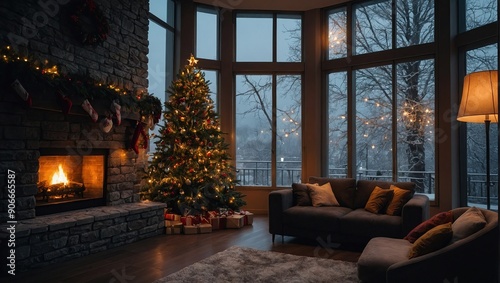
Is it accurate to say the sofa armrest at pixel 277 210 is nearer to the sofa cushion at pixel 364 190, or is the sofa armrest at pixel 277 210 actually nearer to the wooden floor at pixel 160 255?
the wooden floor at pixel 160 255

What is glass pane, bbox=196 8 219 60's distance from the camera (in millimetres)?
7496

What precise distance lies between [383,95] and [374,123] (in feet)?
1.71

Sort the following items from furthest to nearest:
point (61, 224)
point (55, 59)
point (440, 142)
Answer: point (440, 142)
point (55, 59)
point (61, 224)

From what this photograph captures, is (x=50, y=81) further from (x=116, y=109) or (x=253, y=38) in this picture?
(x=253, y=38)

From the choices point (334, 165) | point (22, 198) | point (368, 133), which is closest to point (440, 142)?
point (368, 133)

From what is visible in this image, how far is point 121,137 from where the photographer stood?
5430 millimetres

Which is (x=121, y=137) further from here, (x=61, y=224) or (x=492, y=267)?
(x=492, y=267)

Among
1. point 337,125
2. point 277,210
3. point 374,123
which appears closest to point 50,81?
point 277,210

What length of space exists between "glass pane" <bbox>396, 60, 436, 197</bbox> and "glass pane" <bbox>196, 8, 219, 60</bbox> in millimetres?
3495

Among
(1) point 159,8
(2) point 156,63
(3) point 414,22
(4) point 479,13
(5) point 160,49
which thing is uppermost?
(1) point 159,8

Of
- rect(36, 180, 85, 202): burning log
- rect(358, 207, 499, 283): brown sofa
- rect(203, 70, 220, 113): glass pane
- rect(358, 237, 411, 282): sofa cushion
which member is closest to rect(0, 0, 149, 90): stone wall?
rect(36, 180, 85, 202): burning log

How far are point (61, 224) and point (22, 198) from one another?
47cm

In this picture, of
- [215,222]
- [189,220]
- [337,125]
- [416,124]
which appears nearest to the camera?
[189,220]

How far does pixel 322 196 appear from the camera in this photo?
5.26 metres
